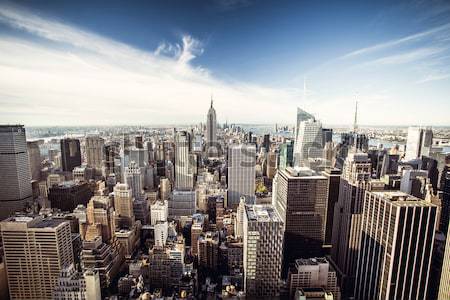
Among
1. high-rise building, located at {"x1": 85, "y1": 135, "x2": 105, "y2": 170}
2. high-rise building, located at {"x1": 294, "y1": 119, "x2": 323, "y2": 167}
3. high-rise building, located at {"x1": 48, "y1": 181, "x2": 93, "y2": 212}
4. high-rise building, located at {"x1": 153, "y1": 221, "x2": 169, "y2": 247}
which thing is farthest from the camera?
high-rise building, located at {"x1": 85, "y1": 135, "x2": 105, "y2": 170}

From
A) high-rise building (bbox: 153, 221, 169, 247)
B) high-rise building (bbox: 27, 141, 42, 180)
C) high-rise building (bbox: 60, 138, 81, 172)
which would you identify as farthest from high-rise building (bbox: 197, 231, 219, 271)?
A: high-rise building (bbox: 60, 138, 81, 172)

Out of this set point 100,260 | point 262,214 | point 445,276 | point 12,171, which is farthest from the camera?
point 12,171

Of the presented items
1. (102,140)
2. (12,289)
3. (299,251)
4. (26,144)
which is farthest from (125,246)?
(102,140)

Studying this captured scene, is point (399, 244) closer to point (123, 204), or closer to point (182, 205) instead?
point (182, 205)

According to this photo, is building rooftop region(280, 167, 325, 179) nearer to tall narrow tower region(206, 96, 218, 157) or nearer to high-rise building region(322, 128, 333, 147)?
high-rise building region(322, 128, 333, 147)

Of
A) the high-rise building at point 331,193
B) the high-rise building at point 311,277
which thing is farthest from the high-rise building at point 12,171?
the high-rise building at point 331,193

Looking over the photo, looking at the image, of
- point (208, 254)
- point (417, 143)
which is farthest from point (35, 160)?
point (417, 143)
